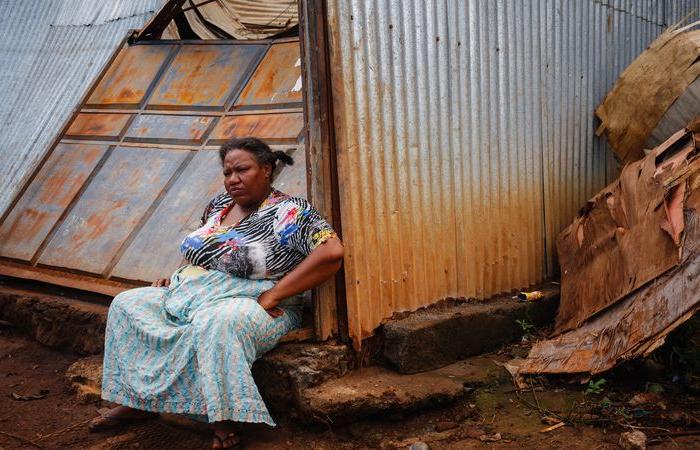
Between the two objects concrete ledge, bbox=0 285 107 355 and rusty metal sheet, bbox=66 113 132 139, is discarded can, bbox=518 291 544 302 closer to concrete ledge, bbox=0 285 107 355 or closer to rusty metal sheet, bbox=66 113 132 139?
concrete ledge, bbox=0 285 107 355

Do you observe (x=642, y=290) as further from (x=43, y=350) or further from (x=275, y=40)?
(x=43, y=350)

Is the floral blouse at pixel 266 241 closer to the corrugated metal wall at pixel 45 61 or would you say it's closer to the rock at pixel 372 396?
the rock at pixel 372 396

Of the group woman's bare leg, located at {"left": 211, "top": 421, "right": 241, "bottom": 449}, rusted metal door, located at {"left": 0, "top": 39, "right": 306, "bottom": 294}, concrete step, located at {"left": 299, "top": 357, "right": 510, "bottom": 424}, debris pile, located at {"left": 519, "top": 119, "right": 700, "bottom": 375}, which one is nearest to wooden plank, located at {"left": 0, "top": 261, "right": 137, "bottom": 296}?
rusted metal door, located at {"left": 0, "top": 39, "right": 306, "bottom": 294}

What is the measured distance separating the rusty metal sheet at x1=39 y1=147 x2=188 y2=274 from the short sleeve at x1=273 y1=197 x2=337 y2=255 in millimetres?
1946

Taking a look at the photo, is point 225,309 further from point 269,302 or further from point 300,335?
point 300,335

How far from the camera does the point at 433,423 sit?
3.53 meters

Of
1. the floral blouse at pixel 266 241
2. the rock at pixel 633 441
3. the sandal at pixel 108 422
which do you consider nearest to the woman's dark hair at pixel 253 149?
the floral blouse at pixel 266 241

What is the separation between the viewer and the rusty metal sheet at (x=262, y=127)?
16.3 feet

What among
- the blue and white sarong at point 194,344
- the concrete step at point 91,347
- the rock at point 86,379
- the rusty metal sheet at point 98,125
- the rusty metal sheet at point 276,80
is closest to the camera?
the blue and white sarong at point 194,344

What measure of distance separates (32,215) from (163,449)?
2937 mm

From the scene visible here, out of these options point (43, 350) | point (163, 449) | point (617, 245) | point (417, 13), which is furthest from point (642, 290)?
point (43, 350)

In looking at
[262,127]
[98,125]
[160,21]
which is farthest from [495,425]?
[160,21]

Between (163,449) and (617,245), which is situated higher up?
(617,245)

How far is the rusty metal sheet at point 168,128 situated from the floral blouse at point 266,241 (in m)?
1.88
